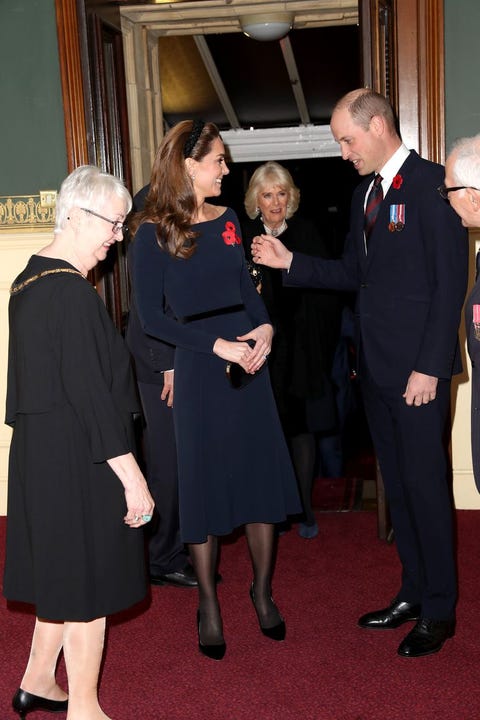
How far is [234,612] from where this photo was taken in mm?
3375

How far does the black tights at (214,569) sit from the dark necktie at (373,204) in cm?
109

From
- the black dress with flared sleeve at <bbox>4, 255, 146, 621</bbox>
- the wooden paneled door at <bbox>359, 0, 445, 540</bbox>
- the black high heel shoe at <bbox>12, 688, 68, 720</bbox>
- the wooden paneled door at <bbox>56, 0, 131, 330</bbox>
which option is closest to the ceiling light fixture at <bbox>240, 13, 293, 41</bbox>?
the wooden paneled door at <bbox>56, 0, 131, 330</bbox>

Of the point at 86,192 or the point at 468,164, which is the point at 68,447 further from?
the point at 468,164

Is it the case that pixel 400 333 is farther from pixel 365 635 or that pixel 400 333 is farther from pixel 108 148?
pixel 108 148

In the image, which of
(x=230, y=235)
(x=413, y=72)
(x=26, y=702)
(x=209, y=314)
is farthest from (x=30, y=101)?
(x=26, y=702)

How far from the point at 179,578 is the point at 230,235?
1.54 metres

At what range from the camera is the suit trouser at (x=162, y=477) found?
11.8 feet

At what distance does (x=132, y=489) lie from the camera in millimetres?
2213

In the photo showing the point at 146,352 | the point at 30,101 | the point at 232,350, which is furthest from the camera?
the point at 30,101

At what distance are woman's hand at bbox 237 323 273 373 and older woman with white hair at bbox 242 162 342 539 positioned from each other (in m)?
1.06

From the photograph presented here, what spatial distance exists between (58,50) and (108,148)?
0.54m

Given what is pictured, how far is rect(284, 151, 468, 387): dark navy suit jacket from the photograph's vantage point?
9.07 ft

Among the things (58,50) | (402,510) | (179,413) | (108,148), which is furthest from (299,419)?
(58,50)

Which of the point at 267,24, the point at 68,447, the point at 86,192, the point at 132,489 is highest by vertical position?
the point at 267,24
